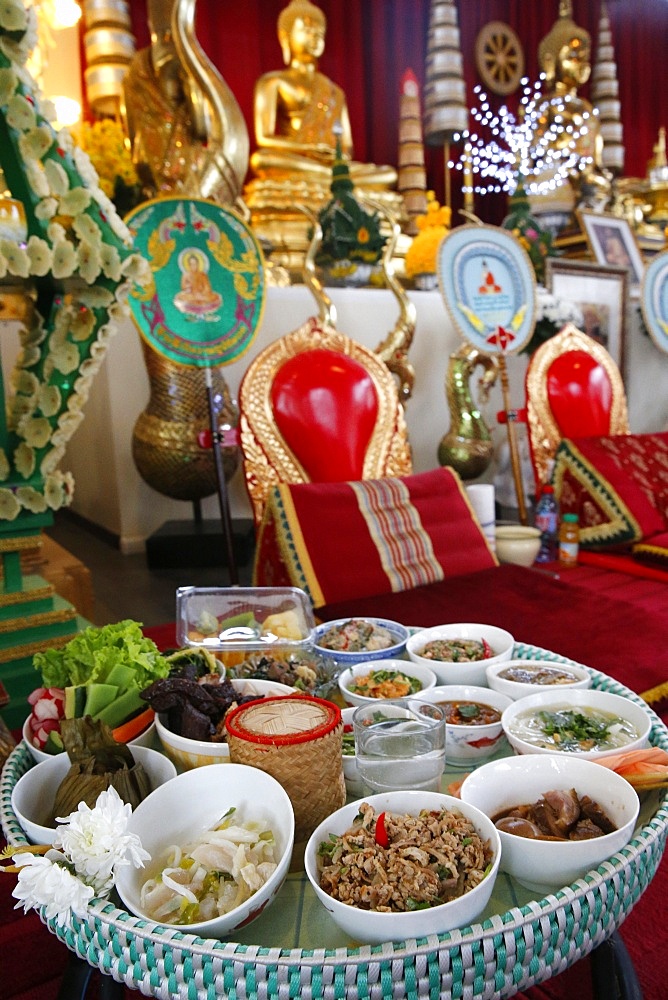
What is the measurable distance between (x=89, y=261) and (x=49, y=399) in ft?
0.87

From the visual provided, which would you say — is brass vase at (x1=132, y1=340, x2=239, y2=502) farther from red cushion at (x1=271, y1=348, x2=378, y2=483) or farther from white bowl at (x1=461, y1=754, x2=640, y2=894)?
white bowl at (x1=461, y1=754, x2=640, y2=894)

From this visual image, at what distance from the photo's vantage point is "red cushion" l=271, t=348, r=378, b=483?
2197 mm

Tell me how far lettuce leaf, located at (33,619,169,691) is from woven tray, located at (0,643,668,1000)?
13.0 inches

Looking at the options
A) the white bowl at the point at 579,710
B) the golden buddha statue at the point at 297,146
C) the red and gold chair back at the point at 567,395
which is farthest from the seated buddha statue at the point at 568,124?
the white bowl at the point at 579,710

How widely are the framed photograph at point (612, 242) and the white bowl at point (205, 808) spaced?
4376 mm

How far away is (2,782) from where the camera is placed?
0.81m

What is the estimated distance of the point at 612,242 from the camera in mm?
4578

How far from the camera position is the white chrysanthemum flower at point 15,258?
1208mm

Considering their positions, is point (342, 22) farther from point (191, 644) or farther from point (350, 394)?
point (191, 644)

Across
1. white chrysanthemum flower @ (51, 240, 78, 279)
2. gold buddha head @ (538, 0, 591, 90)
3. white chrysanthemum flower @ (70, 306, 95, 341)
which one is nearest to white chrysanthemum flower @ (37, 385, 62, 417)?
white chrysanthemum flower @ (70, 306, 95, 341)

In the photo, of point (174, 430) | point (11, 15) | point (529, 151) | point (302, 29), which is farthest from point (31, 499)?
point (529, 151)

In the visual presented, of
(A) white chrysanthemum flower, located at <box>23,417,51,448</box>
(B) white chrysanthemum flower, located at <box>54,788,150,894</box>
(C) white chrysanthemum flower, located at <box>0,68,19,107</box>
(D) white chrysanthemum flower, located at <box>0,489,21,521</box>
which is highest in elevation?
(C) white chrysanthemum flower, located at <box>0,68,19,107</box>

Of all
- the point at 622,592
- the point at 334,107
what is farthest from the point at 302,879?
the point at 334,107

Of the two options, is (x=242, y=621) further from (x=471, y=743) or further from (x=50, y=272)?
(x=50, y=272)
